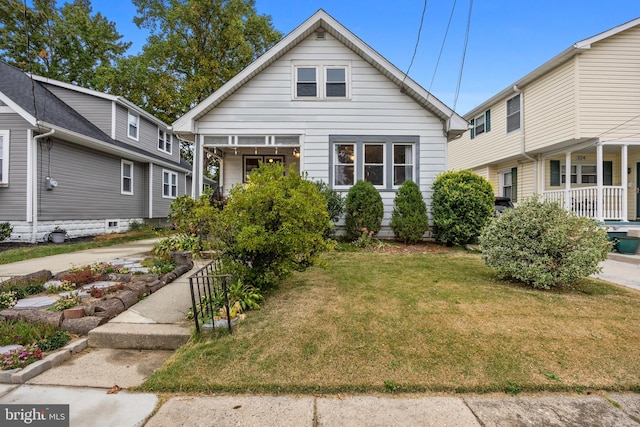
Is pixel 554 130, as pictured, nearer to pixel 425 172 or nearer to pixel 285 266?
pixel 425 172

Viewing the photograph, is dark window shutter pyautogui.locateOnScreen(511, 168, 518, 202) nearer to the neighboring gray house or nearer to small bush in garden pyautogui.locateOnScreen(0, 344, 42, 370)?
the neighboring gray house

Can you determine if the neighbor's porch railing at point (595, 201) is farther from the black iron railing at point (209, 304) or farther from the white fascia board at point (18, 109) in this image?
the white fascia board at point (18, 109)

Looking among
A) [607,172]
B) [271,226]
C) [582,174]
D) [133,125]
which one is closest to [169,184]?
[133,125]

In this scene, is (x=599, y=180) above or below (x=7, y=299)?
above

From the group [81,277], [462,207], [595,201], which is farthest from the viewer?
Result: [595,201]

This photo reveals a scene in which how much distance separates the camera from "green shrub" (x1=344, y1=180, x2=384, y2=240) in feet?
27.9

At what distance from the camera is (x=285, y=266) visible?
3.99m

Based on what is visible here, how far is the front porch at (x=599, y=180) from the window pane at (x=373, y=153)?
538 centimetres

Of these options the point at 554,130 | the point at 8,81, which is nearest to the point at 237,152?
the point at 8,81

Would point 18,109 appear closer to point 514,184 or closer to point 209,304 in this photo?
point 209,304

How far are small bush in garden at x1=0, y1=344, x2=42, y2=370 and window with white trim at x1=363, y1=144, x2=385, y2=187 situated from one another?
843 cm

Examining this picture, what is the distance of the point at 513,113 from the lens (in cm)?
1339

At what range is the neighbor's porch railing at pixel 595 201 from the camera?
32.7 feet

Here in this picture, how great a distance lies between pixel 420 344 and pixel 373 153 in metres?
7.61
